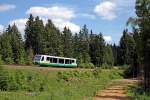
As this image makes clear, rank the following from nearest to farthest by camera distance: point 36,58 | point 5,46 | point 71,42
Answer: point 36,58 < point 5,46 < point 71,42

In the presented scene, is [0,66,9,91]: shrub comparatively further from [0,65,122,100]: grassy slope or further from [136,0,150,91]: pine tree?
[136,0,150,91]: pine tree

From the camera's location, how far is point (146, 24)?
37.5 meters

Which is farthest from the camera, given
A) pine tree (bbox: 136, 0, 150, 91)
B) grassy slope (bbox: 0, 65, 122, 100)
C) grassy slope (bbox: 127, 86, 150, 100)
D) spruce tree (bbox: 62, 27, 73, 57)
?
spruce tree (bbox: 62, 27, 73, 57)

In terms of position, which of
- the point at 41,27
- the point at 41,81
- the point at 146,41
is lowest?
the point at 41,81

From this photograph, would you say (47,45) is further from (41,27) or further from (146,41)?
(146,41)

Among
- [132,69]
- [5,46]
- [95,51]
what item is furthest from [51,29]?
[132,69]

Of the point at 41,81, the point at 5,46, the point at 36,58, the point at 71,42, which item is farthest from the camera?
the point at 71,42

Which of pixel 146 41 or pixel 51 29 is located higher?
Answer: pixel 51 29

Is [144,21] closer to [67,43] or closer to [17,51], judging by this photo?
[17,51]

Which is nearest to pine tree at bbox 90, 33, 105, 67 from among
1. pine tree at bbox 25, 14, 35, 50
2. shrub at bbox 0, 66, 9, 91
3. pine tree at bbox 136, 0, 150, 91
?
pine tree at bbox 25, 14, 35, 50

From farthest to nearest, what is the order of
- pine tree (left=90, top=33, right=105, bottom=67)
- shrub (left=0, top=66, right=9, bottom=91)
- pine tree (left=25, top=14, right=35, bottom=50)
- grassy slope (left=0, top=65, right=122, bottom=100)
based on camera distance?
pine tree (left=90, top=33, right=105, bottom=67) → pine tree (left=25, top=14, right=35, bottom=50) → shrub (left=0, top=66, right=9, bottom=91) → grassy slope (left=0, top=65, right=122, bottom=100)

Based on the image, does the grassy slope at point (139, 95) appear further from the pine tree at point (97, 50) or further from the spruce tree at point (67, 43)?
the pine tree at point (97, 50)

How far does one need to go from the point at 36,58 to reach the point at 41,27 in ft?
152

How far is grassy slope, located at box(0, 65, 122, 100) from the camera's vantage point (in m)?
27.7
